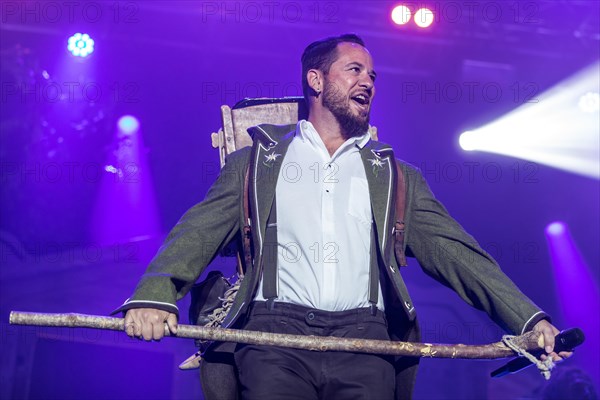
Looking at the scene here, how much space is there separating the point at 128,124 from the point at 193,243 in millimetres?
6586

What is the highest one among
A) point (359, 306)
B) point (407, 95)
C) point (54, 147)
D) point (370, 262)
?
point (407, 95)

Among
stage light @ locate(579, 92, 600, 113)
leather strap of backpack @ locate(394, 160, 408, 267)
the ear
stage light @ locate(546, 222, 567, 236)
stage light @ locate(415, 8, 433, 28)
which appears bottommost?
leather strap of backpack @ locate(394, 160, 408, 267)

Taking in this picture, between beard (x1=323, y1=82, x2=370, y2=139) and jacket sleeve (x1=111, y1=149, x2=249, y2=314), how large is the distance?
0.67m

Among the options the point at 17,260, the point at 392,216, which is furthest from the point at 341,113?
the point at 17,260

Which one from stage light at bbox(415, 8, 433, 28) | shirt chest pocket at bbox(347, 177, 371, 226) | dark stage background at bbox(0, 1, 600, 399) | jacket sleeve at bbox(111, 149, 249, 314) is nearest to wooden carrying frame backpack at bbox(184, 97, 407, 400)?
jacket sleeve at bbox(111, 149, 249, 314)

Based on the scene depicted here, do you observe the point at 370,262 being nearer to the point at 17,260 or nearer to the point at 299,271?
the point at 299,271

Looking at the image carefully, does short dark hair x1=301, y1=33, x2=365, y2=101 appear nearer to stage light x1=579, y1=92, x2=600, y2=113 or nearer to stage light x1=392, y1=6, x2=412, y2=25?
stage light x1=392, y1=6, x2=412, y2=25

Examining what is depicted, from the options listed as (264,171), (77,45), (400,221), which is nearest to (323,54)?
(264,171)

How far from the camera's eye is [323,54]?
5.17m

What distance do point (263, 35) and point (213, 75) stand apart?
942mm

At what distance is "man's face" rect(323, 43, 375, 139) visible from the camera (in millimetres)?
4812

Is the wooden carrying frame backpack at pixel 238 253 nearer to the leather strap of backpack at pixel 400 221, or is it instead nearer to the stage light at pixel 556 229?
the leather strap of backpack at pixel 400 221

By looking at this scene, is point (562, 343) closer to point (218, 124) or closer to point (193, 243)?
point (193, 243)

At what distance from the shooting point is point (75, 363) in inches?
352
